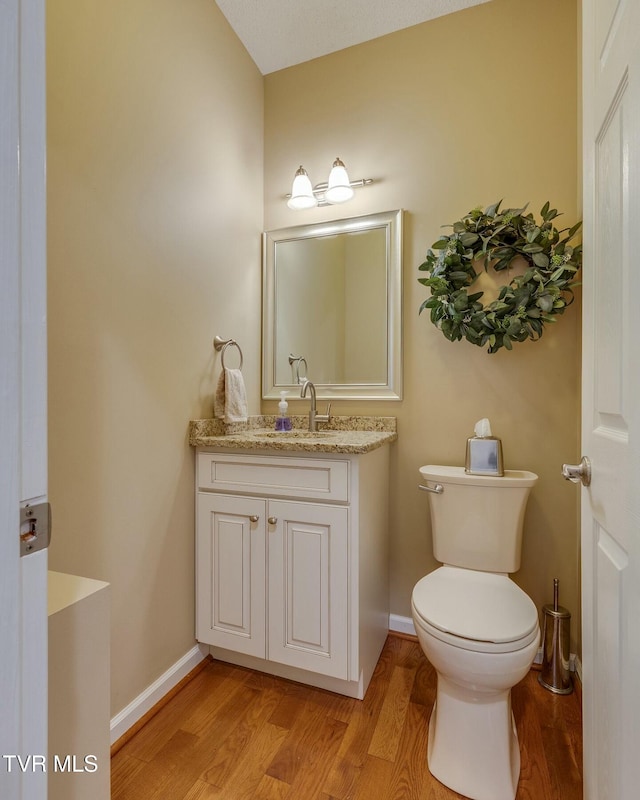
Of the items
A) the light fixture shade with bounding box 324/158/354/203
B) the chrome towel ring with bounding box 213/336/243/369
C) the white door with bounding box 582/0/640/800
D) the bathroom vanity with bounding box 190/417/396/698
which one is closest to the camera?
the white door with bounding box 582/0/640/800

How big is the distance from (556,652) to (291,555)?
108 centimetres

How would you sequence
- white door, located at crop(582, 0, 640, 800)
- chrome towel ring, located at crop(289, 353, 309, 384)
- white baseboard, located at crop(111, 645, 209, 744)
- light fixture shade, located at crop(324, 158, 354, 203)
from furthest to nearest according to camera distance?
chrome towel ring, located at crop(289, 353, 309, 384) → light fixture shade, located at crop(324, 158, 354, 203) → white baseboard, located at crop(111, 645, 209, 744) → white door, located at crop(582, 0, 640, 800)

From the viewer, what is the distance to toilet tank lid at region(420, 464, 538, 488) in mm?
1460

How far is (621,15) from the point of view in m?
0.65

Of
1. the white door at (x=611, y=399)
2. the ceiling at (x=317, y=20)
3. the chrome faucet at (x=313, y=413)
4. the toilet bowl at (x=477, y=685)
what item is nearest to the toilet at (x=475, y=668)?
the toilet bowl at (x=477, y=685)

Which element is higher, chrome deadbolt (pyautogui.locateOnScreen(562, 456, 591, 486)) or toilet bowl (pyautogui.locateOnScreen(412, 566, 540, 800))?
chrome deadbolt (pyautogui.locateOnScreen(562, 456, 591, 486))

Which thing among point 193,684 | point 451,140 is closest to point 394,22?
point 451,140

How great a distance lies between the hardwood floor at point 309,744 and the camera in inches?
42.9

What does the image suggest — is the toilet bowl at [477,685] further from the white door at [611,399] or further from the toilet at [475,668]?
the white door at [611,399]

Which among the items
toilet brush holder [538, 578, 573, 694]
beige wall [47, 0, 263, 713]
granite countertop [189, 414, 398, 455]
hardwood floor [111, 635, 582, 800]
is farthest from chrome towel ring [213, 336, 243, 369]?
toilet brush holder [538, 578, 573, 694]

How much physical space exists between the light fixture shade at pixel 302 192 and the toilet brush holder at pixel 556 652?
6.61ft

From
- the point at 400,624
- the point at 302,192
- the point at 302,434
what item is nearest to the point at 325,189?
the point at 302,192

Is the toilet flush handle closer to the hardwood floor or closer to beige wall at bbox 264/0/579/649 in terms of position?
beige wall at bbox 264/0/579/649

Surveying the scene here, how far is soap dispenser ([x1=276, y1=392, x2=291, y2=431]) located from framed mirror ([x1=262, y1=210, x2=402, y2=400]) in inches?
4.3
